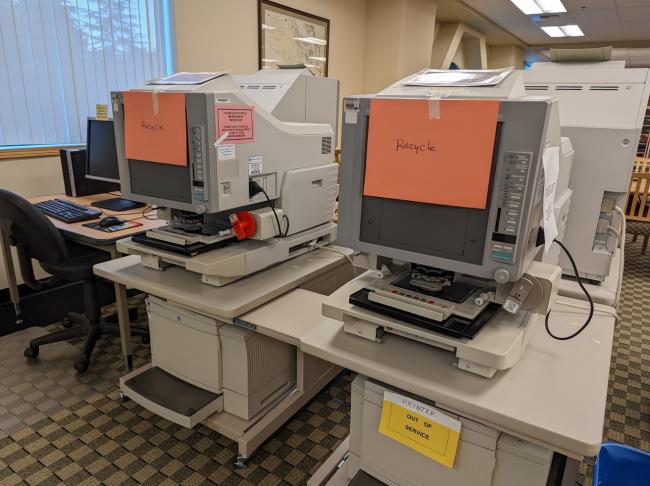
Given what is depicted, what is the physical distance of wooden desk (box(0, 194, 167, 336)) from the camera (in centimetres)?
201

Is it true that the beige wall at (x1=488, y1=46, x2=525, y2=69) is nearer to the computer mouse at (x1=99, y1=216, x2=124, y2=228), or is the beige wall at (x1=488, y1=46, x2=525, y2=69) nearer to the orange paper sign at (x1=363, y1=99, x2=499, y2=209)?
the computer mouse at (x1=99, y1=216, x2=124, y2=228)

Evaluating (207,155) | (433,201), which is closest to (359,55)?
(207,155)

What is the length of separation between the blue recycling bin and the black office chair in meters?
2.15

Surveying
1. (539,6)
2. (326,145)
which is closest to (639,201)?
(539,6)

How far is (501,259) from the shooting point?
949 millimetres

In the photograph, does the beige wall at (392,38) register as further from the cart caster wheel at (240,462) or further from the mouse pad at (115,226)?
the cart caster wheel at (240,462)

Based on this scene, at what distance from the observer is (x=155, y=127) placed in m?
1.40

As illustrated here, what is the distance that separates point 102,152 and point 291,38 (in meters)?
2.10

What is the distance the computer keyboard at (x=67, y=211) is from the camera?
227cm

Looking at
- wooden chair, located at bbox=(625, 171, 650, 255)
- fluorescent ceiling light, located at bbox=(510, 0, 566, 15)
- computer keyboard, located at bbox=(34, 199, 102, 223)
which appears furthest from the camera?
fluorescent ceiling light, located at bbox=(510, 0, 566, 15)

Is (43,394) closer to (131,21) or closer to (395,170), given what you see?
(395,170)

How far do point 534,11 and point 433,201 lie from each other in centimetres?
584

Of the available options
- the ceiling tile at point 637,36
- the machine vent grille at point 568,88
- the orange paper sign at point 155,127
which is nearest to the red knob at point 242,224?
the orange paper sign at point 155,127

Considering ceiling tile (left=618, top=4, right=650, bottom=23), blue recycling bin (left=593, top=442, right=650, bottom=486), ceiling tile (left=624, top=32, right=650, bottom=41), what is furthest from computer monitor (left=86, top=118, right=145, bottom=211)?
ceiling tile (left=624, top=32, right=650, bottom=41)
